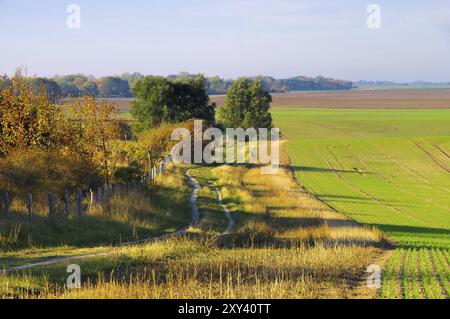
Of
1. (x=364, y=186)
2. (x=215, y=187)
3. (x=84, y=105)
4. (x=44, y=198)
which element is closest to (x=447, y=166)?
(x=364, y=186)

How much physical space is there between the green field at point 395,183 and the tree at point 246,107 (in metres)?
9.13

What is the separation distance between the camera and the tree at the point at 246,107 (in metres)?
99.2

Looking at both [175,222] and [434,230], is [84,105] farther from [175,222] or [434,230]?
[434,230]

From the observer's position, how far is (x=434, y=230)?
36094 millimetres

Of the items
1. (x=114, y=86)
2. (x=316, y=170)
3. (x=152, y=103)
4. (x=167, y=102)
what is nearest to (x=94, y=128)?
(x=316, y=170)

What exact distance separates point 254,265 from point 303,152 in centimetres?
7221

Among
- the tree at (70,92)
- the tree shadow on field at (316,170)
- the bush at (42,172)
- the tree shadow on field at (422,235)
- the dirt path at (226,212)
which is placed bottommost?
the tree shadow on field at (316,170)

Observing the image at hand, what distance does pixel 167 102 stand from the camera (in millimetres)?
79250

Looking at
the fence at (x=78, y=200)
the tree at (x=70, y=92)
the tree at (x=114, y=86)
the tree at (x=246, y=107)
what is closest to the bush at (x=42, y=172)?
the fence at (x=78, y=200)

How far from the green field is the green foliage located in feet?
50.7

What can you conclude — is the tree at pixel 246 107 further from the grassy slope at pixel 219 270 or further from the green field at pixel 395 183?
the grassy slope at pixel 219 270

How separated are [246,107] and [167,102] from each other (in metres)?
24.4

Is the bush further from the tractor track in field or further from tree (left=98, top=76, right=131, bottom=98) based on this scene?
tree (left=98, top=76, right=131, bottom=98)

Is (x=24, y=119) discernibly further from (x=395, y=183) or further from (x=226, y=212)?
(x=395, y=183)
